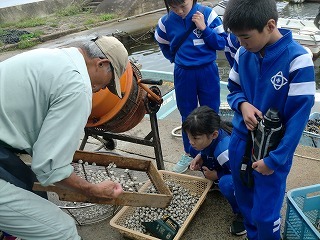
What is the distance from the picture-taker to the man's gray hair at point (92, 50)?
1860mm

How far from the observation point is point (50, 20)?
1677 cm

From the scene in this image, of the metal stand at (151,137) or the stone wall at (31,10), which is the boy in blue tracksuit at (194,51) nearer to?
the metal stand at (151,137)

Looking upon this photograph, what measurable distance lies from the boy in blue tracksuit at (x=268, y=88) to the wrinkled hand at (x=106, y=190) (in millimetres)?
835

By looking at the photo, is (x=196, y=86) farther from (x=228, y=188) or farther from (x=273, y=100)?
(x=273, y=100)

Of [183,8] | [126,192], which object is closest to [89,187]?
[126,192]

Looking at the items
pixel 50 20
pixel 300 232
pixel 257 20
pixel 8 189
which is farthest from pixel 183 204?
pixel 50 20

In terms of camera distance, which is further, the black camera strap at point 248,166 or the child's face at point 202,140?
the child's face at point 202,140

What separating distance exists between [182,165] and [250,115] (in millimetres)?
1686

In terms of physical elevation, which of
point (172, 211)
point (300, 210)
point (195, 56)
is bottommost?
point (172, 211)

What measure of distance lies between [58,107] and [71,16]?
58.0ft

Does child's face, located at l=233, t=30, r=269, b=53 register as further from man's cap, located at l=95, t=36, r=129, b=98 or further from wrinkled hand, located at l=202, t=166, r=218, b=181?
wrinkled hand, located at l=202, t=166, r=218, b=181

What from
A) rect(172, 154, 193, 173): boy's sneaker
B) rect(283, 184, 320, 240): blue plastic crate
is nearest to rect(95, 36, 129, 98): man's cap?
rect(283, 184, 320, 240): blue plastic crate

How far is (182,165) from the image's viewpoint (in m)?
3.56

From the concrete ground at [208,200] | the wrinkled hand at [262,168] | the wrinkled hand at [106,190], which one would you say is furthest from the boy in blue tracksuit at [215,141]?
the wrinkled hand at [106,190]
